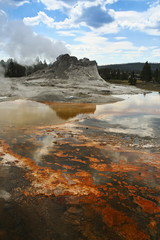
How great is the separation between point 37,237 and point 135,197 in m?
2.27

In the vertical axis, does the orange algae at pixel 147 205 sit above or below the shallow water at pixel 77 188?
below

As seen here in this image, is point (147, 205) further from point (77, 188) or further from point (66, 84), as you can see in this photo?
point (66, 84)

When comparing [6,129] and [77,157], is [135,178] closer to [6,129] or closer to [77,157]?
[77,157]

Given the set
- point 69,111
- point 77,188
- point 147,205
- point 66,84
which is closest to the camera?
point 147,205

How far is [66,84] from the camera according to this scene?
94.0 feet

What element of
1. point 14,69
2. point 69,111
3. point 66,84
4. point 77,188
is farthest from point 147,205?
point 14,69

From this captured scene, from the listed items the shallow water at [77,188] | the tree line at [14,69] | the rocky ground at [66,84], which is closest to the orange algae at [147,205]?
the shallow water at [77,188]

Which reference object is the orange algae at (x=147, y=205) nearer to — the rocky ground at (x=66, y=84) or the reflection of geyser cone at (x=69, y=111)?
the reflection of geyser cone at (x=69, y=111)

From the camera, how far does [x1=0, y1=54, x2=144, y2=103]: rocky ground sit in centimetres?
2125

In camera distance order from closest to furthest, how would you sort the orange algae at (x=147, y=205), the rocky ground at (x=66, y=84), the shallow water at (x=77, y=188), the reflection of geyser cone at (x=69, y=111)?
the shallow water at (x=77, y=188) → the orange algae at (x=147, y=205) → the reflection of geyser cone at (x=69, y=111) → the rocky ground at (x=66, y=84)

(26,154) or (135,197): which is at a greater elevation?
(26,154)

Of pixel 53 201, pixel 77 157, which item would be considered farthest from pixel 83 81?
pixel 53 201

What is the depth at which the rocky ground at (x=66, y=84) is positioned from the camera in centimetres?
2125

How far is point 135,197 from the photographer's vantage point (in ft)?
13.7
